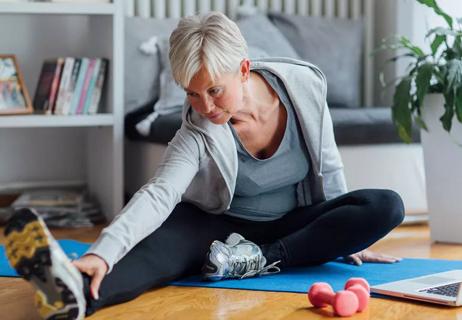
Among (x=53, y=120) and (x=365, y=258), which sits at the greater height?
(x=53, y=120)

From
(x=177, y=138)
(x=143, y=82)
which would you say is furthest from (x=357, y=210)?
(x=143, y=82)

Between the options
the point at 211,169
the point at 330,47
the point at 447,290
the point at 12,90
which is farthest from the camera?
the point at 330,47

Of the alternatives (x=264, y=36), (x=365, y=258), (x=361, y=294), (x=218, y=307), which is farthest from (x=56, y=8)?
(x=361, y=294)

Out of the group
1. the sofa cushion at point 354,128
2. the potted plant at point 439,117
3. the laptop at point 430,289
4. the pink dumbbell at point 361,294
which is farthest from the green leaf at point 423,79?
the pink dumbbell at point 361,294

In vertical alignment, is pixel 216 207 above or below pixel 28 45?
below

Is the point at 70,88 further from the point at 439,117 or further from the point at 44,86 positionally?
the point at 439,117

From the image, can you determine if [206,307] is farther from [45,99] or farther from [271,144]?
[45,99]

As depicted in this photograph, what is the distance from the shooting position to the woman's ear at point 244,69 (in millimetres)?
1951

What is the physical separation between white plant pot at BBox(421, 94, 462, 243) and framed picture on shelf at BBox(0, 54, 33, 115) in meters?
1.36

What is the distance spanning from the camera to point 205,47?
1.85 m

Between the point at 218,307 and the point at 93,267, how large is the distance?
13.6 inches

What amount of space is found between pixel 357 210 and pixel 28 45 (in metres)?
1.80

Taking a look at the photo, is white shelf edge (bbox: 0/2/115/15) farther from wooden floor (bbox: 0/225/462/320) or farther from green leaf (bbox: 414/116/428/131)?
wooden floor (bbox: 0/225/462/320)

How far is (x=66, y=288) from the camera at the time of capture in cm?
159
